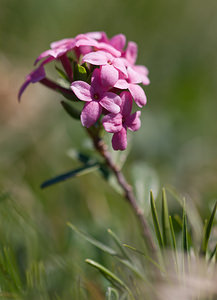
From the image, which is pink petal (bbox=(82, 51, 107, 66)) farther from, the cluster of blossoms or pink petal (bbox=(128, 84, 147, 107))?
pink petal (bbox=(128, 84, 147, 107))

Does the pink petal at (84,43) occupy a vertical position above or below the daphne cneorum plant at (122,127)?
above

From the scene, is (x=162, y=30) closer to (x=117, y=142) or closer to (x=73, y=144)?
(x=73, y=144)

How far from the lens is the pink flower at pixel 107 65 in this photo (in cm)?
98

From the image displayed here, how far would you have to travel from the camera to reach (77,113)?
1.15 meters

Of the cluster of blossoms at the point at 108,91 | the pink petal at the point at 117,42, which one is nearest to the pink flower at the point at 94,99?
the cluster of blossoms at the point at 108,91

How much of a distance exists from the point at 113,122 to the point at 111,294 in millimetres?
448

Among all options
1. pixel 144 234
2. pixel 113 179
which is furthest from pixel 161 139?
pixel 144 234

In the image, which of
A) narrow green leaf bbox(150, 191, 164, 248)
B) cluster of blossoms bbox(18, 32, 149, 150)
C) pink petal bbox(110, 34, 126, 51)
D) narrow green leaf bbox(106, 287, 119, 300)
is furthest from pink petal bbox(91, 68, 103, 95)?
narrow green leaf bbox(106, 287, 119, 300)

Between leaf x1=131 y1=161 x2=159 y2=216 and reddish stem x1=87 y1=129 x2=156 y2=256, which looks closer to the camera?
reddish stem x1=87 y1=129 x2=156 y2=256

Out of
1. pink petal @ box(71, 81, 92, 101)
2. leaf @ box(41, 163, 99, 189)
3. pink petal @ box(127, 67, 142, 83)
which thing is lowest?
leaf @ box(41, 163, 99, 189)

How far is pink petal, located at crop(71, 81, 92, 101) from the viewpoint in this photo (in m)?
0.99

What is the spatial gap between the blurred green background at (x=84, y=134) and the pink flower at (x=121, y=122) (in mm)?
465

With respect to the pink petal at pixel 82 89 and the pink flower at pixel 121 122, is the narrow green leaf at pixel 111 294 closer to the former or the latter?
the pink flower at pixel 121 122

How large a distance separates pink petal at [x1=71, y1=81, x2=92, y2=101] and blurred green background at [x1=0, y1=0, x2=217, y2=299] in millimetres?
549
